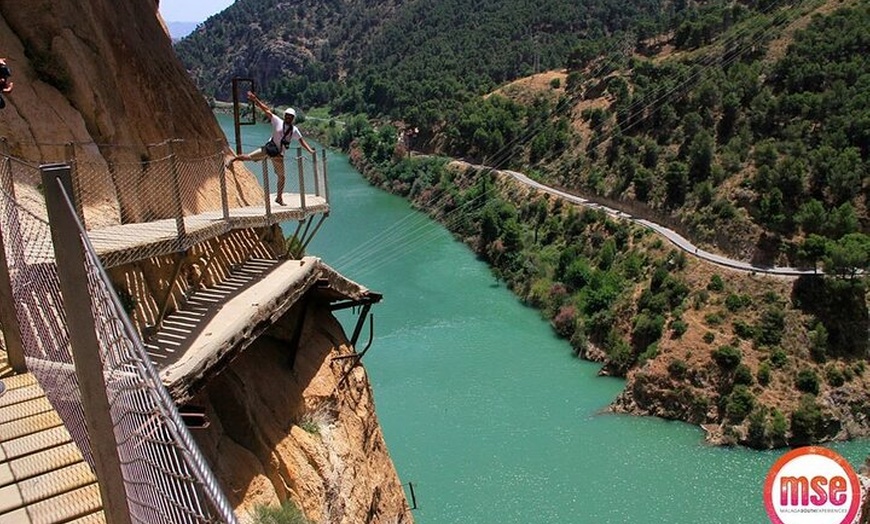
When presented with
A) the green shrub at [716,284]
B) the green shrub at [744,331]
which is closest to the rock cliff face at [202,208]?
the green shrub at [744,331]

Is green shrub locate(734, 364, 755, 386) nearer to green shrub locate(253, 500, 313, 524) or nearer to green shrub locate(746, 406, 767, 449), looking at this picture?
green shrub locate(746, 406, 767, 449)

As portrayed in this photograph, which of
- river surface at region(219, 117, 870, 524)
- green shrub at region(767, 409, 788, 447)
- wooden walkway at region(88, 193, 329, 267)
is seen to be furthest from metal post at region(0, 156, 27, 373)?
green shrub at region(767, 409, 788, 447)

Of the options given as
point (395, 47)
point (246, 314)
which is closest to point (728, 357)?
point (246, 314)

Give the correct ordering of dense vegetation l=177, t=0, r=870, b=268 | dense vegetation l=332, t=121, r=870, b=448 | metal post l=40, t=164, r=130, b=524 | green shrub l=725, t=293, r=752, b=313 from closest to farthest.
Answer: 1. metal post l=40, t=164, r=130, b=524
2. dense vegetation l=332, t=121, r=870, b=448
3. green shrub l=725, t=293, r=752, b=313
4. dense vegetation l=177, t=0, r=870, b=268

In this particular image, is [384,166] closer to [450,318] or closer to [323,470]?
[450,318]

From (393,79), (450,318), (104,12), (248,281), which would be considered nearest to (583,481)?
(450,318)

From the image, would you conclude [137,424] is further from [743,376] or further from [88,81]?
[743,376]
